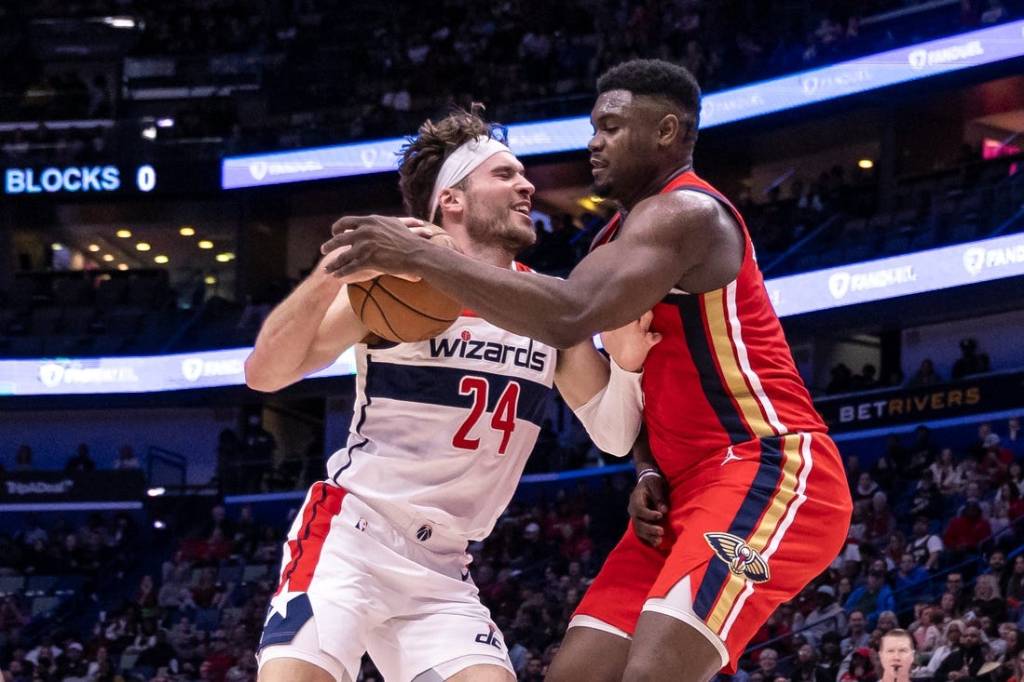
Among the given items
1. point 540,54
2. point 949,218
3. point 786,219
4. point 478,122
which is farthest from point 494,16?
point 478,122

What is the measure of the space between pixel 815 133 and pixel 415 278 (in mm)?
22691

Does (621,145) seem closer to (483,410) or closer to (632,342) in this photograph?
(632,342)

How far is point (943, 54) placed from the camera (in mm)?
21656

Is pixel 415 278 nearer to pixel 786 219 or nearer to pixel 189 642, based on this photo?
pixel 189 642

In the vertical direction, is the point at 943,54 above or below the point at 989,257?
above

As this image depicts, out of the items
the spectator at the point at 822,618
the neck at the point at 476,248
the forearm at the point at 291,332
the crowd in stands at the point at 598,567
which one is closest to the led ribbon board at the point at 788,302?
the crowd in stands at the point at 598,567

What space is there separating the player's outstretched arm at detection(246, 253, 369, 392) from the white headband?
578mm

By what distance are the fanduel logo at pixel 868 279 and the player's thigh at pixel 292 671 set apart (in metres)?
17.0

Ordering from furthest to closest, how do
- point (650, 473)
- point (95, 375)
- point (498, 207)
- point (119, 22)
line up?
point (119, 22) → point (95, 375) → point (498, 207) → point (650, 473)

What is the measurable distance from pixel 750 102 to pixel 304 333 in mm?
19920

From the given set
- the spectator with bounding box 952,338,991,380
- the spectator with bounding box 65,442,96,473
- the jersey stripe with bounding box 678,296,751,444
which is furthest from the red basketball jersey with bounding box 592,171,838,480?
the spectator with bounding box 65,442,96,473

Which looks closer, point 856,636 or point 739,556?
point 739,556

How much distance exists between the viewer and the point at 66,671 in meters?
19.2

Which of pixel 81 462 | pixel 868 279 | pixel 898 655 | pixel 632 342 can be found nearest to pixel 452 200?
pixel 632 342
